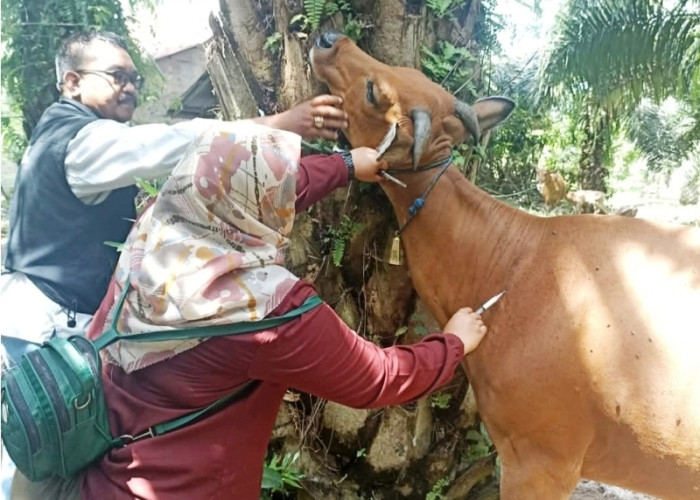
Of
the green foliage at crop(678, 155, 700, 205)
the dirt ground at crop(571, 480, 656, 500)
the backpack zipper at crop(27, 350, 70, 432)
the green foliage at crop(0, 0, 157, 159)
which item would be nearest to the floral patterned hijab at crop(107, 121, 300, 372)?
the backpack zipper at crop(27, 350, 70, 432)

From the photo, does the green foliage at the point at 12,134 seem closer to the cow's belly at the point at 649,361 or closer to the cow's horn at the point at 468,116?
the cow's horn at the point at 468,116

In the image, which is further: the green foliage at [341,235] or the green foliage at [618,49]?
the green foliage at [618,49]

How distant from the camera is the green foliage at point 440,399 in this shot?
2.88 m

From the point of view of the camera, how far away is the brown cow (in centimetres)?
209

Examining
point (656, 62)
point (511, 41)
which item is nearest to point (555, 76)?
point (656, 62)

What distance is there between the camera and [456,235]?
2.55m

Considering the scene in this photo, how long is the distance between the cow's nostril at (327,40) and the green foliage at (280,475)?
6.00 ft

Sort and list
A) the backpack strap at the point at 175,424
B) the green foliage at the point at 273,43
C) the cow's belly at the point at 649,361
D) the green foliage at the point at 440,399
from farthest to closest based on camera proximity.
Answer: the green foliage at the point at 440,399
the green foliage at the point at 273,43
the cow's belly at the point at 649,361
the backpack strap at the point at 175,424

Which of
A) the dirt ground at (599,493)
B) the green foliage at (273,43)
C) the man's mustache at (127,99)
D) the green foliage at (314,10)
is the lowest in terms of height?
the dirt ground at (599,493)

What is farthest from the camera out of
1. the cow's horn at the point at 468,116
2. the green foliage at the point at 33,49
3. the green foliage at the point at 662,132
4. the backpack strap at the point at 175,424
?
the green foliage at the point at 662,132

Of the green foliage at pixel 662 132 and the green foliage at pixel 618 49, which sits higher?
the green foliage at pixel 618 49

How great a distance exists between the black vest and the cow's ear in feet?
4.88

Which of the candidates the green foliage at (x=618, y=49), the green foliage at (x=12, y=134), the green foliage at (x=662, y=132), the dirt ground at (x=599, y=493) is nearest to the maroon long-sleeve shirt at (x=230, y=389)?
the green foliage at (x=12, y=134)

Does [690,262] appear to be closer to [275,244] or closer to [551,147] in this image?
[275,244]
